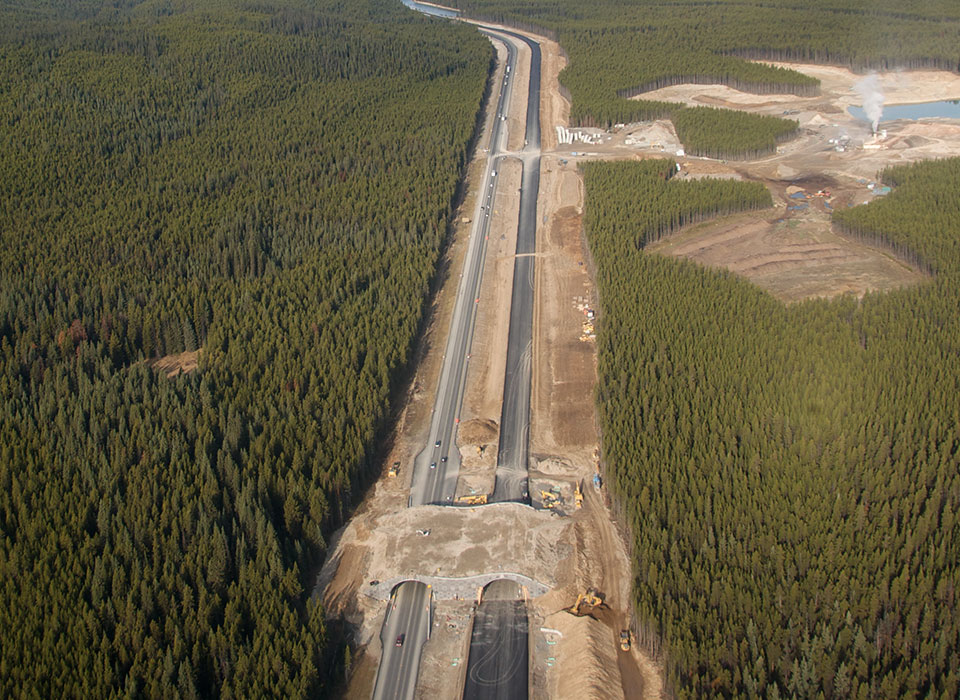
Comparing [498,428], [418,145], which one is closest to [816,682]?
[498,428]

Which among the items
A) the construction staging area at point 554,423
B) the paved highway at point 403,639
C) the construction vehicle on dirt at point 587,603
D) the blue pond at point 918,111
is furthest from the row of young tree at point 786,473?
the blue pond at point 918,111

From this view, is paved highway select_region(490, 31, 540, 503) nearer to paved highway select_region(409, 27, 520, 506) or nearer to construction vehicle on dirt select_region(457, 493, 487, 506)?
construction vehicle on dirt select_region(457, 493, 487, 506)

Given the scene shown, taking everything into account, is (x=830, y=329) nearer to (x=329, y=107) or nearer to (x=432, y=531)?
(x=432, y=531)

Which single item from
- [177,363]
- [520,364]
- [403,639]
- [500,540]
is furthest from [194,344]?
[403,639]

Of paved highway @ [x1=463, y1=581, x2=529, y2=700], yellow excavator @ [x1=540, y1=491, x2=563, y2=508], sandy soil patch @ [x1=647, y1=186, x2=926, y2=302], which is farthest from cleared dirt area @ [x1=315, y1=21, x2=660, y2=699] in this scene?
sandy soil patch @ [x1=647, y1=186, x2=926, y2=302]

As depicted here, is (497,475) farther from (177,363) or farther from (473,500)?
(177,363)

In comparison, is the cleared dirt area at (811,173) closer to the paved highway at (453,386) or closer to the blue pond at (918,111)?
the blue pond at (918,111)
